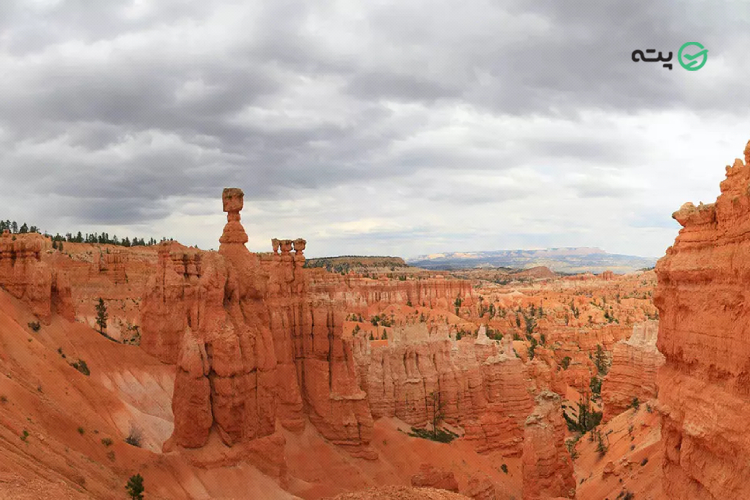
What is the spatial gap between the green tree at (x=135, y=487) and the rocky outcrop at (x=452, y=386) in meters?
21.3

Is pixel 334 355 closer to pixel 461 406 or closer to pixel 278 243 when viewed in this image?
pixel 278 243

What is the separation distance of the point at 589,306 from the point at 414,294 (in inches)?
1300

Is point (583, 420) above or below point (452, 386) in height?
below

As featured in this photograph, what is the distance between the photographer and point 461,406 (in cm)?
4284

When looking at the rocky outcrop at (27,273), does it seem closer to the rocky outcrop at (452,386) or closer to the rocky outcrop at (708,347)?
the rocky outcrop at (452,386)

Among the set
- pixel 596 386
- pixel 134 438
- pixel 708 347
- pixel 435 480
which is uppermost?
pixel 708 347

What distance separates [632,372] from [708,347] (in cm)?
2793

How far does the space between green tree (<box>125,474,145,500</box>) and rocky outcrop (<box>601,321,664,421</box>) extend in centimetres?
3042

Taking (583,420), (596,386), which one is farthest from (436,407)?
(596,386)

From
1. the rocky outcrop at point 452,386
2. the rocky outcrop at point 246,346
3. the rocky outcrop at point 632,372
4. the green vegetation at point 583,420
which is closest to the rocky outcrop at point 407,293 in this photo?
the rocky outcrop at point 452,386

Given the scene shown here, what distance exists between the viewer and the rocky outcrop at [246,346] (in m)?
23.8

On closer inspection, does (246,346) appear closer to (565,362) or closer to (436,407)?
(436,407)

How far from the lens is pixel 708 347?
13711mm

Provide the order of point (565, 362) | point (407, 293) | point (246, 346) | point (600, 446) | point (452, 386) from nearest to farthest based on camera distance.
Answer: point (246, 346), point (600, 446), point (452, 386), point (565, 362), point (407, 293)
